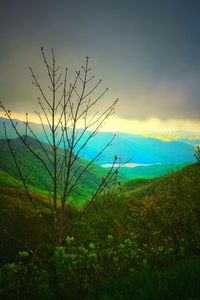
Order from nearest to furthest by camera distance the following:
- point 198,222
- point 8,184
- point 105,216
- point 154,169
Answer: point 198,222 → point 105,216 → point 8,184 → point 154,169

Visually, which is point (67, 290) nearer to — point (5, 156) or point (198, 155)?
point (198, 155)

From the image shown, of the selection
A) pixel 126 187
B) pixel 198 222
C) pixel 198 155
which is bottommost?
pixel 126 187

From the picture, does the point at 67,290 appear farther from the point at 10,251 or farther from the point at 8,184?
the point at 8,184

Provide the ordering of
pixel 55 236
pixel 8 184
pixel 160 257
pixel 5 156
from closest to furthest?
pixel 55 236 → pixel 160 257 → pixel 8 184 → pixel 5 156

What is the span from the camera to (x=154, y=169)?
170875 mm

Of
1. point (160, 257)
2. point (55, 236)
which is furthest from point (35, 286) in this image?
point (160, 257)

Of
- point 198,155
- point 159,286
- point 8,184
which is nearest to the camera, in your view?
point 159,286

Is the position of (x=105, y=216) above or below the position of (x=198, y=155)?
below

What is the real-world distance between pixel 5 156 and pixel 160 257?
286 feet

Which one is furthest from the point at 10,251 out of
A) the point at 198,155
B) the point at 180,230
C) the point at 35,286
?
the point at 198,155

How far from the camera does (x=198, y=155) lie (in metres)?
9.02

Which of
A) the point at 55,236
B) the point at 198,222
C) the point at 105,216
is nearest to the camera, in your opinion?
the point at 55,236

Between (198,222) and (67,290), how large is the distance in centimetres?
515

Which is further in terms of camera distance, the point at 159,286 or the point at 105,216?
the point at 105,216
